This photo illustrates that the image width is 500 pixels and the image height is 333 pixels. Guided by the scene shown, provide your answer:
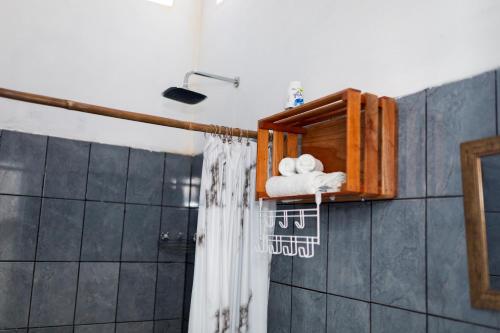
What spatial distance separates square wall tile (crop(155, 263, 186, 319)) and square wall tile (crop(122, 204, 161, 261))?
0.13 m

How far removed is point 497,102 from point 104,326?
94.5 inches

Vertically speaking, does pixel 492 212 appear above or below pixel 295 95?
below

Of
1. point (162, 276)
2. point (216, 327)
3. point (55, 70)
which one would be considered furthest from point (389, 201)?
point (55, 70)

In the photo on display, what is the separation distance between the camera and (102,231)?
280 centimetres

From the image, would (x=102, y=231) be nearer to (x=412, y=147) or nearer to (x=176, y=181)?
(x=176, y=181)

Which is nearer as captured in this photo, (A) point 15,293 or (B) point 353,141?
(B) point 353,141

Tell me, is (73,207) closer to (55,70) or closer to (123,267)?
(123,267)

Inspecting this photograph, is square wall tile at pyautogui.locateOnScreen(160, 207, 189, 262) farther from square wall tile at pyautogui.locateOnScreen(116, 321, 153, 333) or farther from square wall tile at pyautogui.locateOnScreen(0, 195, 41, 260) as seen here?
square wall tile at pyautogui.locateOnScreen(0, 195, 41, 260)

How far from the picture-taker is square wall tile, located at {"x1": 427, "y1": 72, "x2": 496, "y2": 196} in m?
1.39

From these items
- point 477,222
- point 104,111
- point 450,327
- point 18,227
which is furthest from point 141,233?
point 477,222

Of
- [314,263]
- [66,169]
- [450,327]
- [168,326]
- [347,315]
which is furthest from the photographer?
[168,326]

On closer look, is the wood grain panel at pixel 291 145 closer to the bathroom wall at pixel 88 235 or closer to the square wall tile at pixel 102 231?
the bathroom wall at pixel 88 235

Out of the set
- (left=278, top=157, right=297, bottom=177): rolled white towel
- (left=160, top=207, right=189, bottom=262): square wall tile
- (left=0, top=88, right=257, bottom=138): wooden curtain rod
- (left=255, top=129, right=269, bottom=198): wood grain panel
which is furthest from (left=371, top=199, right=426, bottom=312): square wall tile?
(left=160, top=207, right=189, bottom=262): square wall tile

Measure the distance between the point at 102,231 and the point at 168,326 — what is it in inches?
29.3
